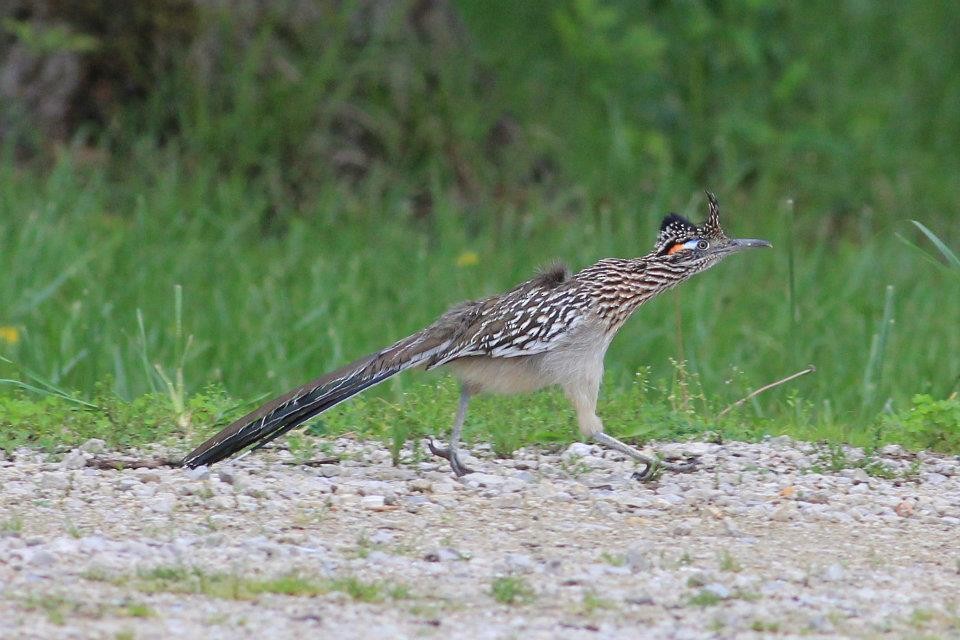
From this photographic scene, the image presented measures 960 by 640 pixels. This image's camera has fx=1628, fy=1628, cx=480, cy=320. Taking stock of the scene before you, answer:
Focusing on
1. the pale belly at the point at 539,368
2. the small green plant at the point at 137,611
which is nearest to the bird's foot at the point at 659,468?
the pale belly at the point at 539,368

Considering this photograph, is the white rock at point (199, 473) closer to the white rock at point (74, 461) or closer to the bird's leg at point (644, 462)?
the white rock at point (74, 461)

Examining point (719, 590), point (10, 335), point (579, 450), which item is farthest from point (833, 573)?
point (10, 335)

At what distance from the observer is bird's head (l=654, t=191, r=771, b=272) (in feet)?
22.4

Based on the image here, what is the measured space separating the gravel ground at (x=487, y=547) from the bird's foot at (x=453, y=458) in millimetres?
71

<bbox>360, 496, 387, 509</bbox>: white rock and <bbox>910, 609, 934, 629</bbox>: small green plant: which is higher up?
<bbox>360, 496, 387, 509</bbox>: white rock

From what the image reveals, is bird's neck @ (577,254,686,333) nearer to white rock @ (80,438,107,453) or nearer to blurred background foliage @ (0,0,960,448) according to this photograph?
blurred background foliage @ (0,0,960,448)

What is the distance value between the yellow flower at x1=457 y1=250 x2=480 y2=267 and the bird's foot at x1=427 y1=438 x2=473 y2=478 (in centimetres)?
406

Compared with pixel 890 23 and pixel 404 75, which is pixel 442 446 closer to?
pixel 404 75

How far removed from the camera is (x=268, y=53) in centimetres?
1217

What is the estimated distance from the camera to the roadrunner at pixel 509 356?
6.05m

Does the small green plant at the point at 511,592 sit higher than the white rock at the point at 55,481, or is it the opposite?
the white rock at the point at 55,481

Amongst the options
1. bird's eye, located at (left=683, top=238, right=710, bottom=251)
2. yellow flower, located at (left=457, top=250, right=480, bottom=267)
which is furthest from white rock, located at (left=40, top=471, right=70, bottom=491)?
yellow flower, located at (left=457, top=250, right=480, bottom=267)

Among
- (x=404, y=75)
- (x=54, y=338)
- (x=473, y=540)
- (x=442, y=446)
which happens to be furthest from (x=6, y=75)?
(x=473, y=540)

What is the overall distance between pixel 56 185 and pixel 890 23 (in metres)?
9.84
